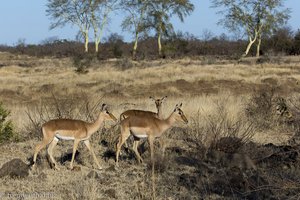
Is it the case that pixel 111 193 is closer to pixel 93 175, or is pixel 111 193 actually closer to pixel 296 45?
pixel 93 175

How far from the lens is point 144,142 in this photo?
39.2ft

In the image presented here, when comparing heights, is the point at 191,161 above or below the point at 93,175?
below

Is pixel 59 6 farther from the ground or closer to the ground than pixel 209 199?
farther from the ground

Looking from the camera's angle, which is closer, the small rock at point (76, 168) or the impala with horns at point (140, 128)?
the small rock at point (76, 168)

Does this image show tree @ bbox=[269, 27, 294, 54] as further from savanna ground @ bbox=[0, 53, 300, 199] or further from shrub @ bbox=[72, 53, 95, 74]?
savanna ground @ bbox=[0, 53, 300, 199]

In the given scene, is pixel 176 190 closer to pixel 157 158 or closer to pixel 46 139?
pixel 157 158

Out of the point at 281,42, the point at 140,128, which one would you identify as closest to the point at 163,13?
the point at 281,42

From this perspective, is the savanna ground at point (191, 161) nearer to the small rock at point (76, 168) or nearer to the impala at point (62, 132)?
the small rock at point (76, 168)

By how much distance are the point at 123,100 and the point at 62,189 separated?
55.0 feet

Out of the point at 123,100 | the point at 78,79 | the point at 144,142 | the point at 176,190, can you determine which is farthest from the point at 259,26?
the point at 176,190

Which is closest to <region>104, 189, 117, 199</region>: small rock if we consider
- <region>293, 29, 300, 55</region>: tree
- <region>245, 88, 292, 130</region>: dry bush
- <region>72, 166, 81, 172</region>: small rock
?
<region>72, 166, 81, 172</region>: small rock

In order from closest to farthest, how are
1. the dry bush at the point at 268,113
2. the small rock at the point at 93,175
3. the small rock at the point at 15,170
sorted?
1. the small rock at the point at 93,175
2. the small rock at the point at 15,170
3. the dry bush at the point at 268,113

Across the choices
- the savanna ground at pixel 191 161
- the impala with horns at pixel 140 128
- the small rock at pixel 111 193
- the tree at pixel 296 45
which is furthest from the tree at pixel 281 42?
the small rock at pixel 111 193

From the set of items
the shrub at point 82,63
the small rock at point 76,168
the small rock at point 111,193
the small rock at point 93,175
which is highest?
the small rock at point 111,193
